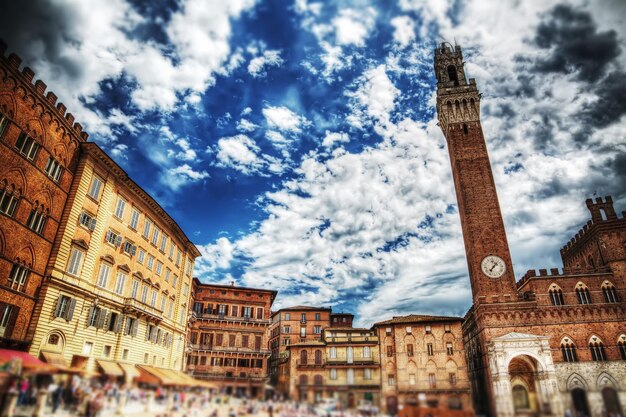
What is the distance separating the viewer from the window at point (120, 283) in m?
33.3

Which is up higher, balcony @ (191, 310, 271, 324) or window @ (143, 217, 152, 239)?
window @ (143, 217, 152, 239)

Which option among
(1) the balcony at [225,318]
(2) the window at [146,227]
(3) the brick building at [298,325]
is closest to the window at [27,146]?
(2) the window at [146,227]

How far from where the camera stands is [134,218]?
36625 millimetres

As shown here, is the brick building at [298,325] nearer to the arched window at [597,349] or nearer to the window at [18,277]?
the arched window at [597,349]

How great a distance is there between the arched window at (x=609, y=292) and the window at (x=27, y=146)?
59.7m

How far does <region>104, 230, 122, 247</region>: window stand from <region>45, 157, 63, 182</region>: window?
6.32 m

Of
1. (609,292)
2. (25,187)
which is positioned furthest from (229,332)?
(609,292)

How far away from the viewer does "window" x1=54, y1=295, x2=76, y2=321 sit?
26.8 m

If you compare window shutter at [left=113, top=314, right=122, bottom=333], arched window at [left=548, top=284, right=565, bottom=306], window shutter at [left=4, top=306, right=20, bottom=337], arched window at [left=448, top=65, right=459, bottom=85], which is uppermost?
arched window at [left=448, top=65, right=459, bottom=85]

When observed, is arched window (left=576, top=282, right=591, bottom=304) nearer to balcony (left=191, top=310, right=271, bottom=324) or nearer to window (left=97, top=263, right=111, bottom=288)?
balcony (left=191, top=310, right=271, bottom=324)

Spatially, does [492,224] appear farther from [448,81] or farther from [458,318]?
[448,81]

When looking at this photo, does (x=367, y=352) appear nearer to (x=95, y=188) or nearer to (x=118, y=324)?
(x=118, y=324)

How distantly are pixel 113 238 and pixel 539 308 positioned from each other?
47675 mm

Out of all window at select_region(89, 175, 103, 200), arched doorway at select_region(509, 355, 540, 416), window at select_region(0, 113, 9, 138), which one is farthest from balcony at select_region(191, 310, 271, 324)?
window at select_region(0, 113, 9, 138)
